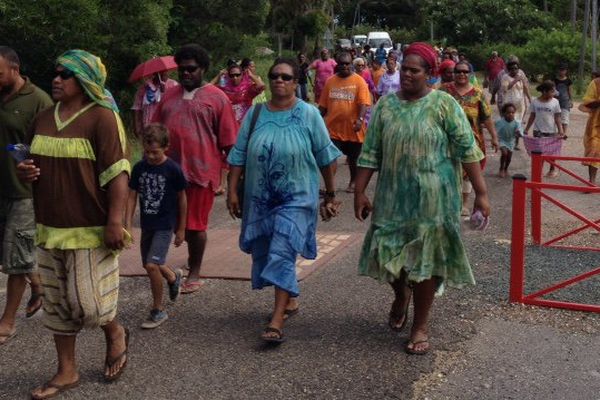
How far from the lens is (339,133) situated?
10445 mm

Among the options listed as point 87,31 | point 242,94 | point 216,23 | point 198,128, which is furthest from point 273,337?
point 216,23

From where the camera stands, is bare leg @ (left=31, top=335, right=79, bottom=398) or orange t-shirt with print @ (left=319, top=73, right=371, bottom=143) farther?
orange t-shirt with print @ (left=319, top=73, right=371, bottom=143)

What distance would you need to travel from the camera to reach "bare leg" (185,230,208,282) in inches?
257

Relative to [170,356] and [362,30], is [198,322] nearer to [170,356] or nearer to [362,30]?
[170,356]

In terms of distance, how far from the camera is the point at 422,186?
4.98 meters

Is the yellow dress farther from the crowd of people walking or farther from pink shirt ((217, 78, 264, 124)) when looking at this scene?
the crowd of people walking

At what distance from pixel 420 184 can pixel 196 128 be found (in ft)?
6.47

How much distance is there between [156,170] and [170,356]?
4.12 ft

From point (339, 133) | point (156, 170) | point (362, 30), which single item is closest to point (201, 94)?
point (156, 170)

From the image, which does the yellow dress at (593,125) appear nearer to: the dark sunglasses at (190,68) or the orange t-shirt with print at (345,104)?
the orange t-shirt with print at (345,104)

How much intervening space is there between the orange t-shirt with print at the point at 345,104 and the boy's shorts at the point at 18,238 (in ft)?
17.6

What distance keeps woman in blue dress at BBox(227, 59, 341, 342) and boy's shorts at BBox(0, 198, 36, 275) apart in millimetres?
1332

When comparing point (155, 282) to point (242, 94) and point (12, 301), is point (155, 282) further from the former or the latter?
point (242, 94)

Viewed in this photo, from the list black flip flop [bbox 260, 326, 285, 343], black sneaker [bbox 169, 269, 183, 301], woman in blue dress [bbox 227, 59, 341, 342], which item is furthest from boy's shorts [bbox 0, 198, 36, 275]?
black flip flop [bbox 260, 326, 285, 343]
